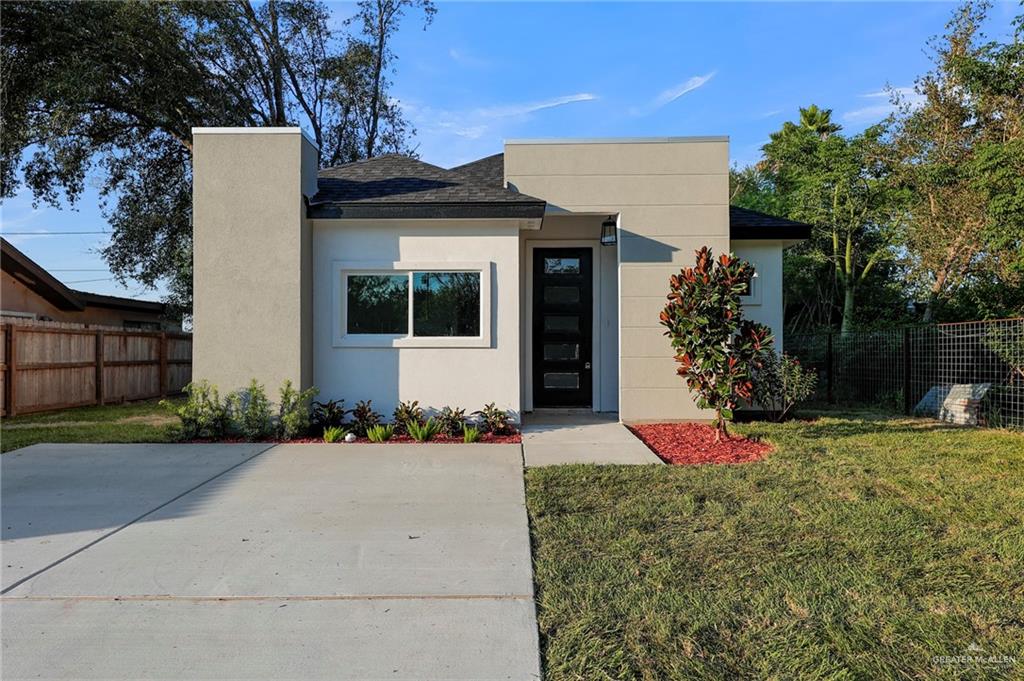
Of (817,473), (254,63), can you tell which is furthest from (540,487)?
(254,63)

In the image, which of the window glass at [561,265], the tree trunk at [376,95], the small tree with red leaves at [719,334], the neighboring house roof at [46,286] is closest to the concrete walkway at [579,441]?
the small tree with red leaves at [719,334]

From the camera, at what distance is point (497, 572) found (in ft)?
11.3

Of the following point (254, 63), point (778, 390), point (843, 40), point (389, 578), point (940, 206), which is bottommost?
point (389, 578)

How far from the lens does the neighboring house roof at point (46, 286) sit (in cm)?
1318

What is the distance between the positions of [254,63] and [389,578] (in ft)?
65.6

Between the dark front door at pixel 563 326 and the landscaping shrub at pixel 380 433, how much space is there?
3265 millimetres

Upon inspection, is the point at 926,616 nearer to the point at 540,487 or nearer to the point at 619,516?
the point at 619,516

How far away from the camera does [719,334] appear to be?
708 centimetres

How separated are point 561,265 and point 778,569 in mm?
7510

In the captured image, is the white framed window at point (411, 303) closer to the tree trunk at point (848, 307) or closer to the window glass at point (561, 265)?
the window glass at point (561, 265)

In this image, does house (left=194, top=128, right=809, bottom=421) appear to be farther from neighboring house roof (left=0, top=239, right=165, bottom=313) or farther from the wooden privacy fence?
neighboring house roof (left=0, top=239, right=165, bottom=313)

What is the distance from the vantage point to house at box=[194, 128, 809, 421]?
313 inches

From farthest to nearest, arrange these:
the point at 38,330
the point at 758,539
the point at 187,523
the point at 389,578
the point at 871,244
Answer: the point at 871,244 → the point at 38,330 → the point at 187,523 → the point at 758,539 → the point at 389,578

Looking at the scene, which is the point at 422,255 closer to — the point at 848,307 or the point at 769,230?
the point at 769,230
